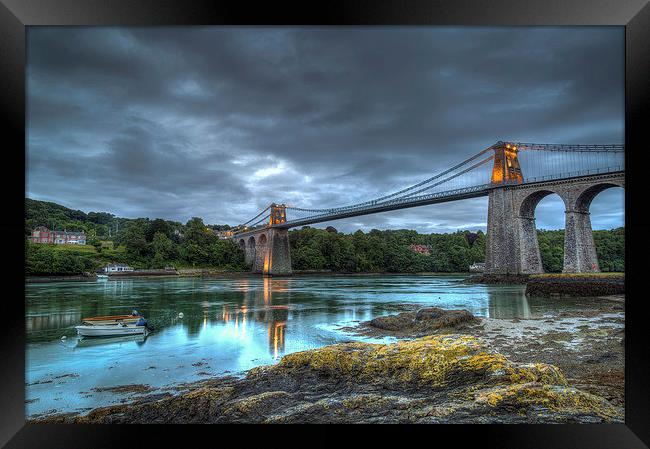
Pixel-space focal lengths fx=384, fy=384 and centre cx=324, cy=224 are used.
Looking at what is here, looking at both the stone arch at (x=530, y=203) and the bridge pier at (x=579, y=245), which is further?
the stone arch at (x=530, y=203)

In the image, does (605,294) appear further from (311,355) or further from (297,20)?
(297,20)

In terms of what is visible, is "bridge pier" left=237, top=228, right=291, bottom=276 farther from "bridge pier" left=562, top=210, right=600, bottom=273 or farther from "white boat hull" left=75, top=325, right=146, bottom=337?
"white boat hull" left=75, top=325, right=146, bottom=337

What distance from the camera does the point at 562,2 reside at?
193cm

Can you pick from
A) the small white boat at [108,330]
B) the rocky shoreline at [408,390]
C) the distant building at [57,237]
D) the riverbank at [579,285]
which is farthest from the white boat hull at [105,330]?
the distant building at [57,237]

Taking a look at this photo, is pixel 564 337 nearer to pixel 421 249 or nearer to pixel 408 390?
pixel 408 390

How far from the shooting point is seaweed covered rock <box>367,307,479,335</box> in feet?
19.7

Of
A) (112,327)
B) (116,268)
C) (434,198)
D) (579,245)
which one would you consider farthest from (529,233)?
(116,268)

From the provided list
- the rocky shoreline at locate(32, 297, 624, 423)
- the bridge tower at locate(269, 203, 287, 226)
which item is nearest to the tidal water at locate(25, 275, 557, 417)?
the rocky shoreline at locate(32, 297, 624, 423)

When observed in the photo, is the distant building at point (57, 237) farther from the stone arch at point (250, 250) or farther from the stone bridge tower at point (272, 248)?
the stone arch at point (250, 250)

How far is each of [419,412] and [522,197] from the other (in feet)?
61.9

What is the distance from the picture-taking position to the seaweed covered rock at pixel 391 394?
2398 mm

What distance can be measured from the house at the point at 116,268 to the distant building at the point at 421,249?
983 inches

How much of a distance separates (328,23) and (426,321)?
522 centimetres

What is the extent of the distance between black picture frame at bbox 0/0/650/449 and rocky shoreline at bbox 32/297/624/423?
45cm
